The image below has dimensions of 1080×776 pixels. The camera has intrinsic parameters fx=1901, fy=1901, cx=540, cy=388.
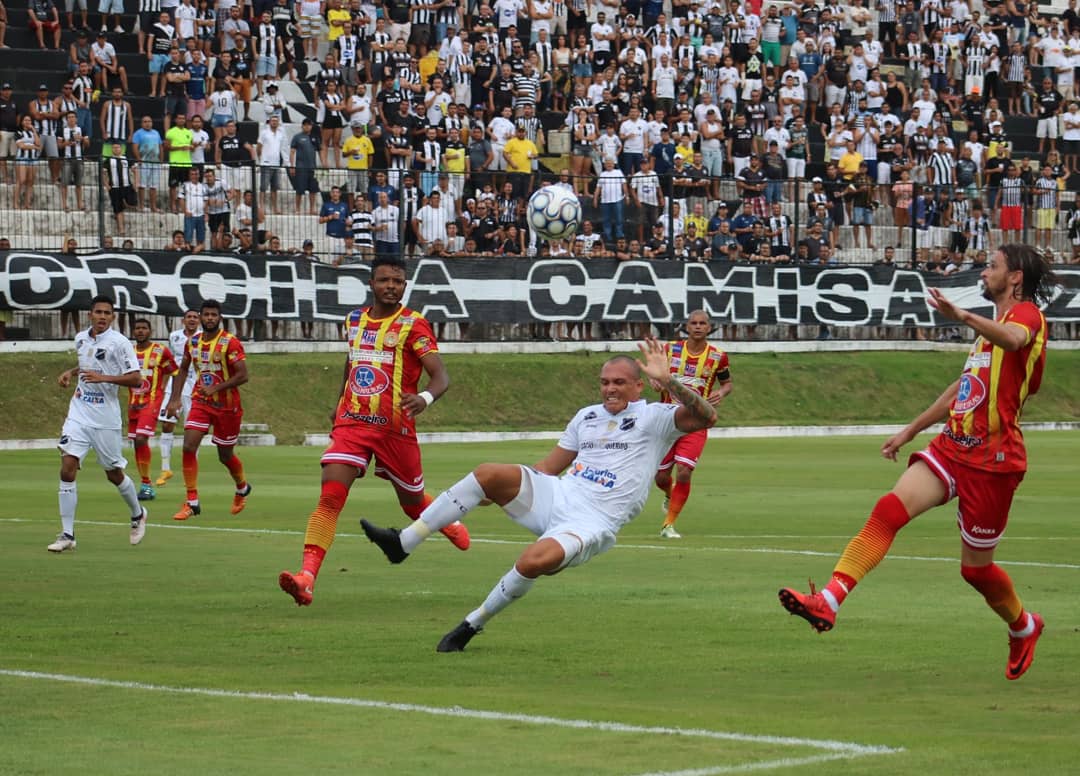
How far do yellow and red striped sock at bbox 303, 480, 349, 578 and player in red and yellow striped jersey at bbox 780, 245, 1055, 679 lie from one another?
4.07m

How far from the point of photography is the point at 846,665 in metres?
10.4

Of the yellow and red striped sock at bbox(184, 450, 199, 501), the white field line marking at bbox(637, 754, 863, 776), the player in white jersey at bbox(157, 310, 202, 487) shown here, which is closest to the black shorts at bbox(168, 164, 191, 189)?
the player in white jersey at bbox(157, 310, 202, 487)

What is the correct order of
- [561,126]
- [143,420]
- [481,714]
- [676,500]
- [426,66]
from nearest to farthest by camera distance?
[481,714]
[676,500]
[143,420]
[426,66]
[561,126]

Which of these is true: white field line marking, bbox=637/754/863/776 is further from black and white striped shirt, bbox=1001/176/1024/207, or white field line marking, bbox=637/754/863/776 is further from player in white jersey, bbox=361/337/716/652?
black and white striped shirt, bbox=1001/176/1024/207

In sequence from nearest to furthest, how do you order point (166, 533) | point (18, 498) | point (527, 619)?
point (527, 619)
point (166, 533)
point (18, 498)

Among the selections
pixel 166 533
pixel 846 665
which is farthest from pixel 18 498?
pixel 846 665

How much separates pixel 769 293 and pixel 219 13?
1341 centimetres

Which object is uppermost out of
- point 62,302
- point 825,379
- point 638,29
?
point 638,29

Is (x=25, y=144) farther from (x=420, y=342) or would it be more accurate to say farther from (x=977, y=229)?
(x=420, y=342)

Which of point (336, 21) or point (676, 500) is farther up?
point (336, 21)

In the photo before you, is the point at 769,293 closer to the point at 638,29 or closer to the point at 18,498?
the point at 638,29

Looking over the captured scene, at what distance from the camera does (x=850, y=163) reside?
45031 mm

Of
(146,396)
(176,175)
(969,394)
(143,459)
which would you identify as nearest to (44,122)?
(176,175)

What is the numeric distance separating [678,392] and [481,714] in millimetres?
2700
